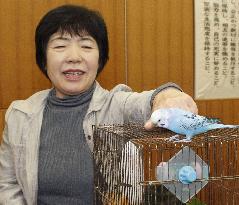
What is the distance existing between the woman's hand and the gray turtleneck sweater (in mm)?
397

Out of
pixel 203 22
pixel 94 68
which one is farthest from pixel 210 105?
pixel 94 68

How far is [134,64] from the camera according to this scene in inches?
79.3

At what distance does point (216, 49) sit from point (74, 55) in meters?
1.02

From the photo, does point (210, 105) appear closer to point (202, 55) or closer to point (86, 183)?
point (202, 55)

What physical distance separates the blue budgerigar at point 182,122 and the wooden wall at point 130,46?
3.34 ft

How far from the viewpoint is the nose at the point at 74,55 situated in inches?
56.2

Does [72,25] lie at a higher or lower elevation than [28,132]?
higher

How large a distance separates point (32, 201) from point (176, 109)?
27.6 inches

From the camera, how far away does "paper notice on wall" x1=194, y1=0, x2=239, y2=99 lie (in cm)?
213

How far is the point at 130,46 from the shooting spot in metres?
2.00

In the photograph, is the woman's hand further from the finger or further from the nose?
the nose

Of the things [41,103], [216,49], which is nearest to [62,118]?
[41,103]

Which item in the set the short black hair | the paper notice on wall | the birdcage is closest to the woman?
the short black hair

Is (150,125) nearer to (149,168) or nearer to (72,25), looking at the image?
(149,168)
